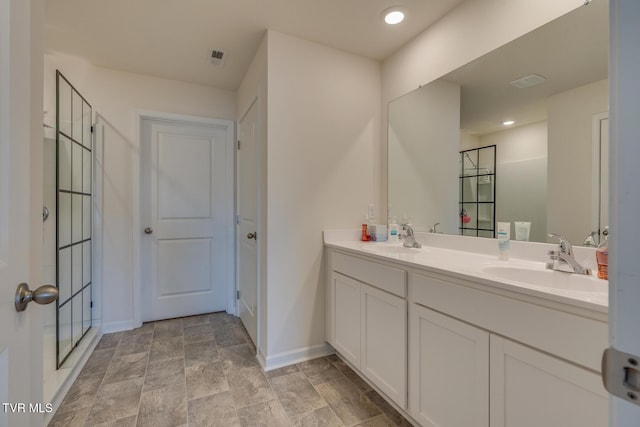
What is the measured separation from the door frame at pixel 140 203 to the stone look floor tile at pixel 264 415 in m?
1.48

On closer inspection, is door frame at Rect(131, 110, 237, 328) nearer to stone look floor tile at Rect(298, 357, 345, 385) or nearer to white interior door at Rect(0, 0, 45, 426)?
stone look floor tile at Rect(298, 357, 345, 385)

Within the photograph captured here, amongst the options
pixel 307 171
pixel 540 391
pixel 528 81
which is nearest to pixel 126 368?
pixel 307 171

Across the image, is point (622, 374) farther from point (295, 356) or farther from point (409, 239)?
point (295, 356)

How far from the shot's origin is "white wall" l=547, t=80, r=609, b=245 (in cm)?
124

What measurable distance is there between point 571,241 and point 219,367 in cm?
220

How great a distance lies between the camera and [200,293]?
297 cm

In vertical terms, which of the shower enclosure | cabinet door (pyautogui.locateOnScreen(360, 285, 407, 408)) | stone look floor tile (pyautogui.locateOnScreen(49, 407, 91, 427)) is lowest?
stone look floor tile (pyautogui.locateOnScreen(49, 407, 91, 427))

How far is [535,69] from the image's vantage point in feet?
4.73

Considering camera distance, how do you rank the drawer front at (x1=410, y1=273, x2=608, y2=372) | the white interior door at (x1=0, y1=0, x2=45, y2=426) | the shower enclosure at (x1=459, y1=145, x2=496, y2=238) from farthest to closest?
the shower enclosure at (x1=459, y1=145, x2=496, y2=238), the drawer front at (x1=410, y1=273, x2=608, y2=372), the white interior door at (x1=0, y1=0, x2=45, y2=426)

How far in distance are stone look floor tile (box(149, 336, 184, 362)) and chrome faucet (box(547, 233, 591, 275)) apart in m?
2.41

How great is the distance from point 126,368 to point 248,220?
137 centimetres

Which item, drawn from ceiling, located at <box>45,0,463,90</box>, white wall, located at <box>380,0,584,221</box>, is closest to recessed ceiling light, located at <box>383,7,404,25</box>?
ceiling, located at <box>45,0,463,90</box>

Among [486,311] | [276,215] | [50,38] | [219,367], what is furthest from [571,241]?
[50,38]

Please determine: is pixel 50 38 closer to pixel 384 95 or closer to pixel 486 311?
pixel 384 95
